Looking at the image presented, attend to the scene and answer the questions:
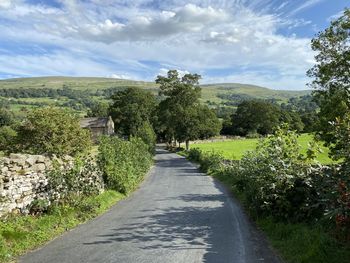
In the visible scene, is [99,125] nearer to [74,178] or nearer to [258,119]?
[258,119]

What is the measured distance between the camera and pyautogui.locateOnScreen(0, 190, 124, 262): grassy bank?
1053 cm

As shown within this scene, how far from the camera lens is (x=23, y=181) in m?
13.2

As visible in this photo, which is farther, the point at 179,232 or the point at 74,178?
the point at 74,178

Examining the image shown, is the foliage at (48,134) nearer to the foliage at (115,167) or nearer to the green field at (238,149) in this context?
the foliage at (115,167)

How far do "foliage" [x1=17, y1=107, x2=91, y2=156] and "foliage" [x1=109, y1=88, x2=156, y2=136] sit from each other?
57.3m

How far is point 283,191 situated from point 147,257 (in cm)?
565

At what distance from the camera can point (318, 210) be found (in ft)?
39.0

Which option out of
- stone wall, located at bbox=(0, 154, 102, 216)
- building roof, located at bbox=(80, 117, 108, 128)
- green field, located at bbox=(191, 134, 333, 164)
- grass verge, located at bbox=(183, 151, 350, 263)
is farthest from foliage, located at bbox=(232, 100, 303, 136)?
stone wall, located at bbox=(0, 154, 102, 216)

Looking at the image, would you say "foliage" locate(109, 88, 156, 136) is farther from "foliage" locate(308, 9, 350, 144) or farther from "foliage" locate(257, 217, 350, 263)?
"foliage" locate(257, 217, 350, 263)

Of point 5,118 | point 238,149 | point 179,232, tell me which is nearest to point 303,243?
point 179,232

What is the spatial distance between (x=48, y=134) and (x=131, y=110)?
59673 mm

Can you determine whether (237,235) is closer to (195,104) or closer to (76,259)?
(76,259)

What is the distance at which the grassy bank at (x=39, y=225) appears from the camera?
10.5 meters

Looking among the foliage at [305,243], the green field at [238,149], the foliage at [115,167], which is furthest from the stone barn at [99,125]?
the foliage at [305,243]
